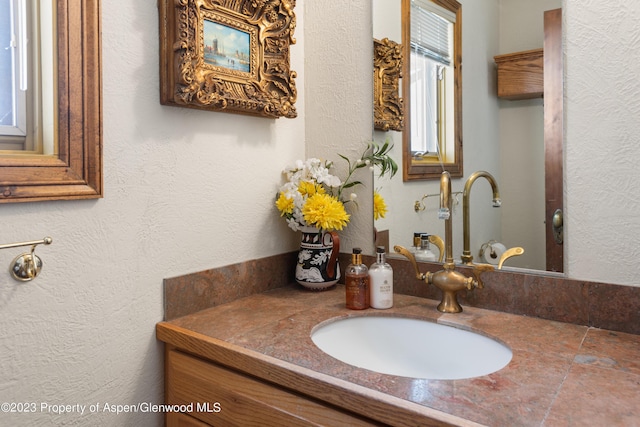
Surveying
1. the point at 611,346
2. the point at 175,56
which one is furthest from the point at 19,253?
the point at 611,346

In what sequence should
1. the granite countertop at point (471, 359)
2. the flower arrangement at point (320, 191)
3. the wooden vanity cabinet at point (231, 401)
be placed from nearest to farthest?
the granite countertop at point (471, 359)
the wooden vanity cabinet at point (231, 401)
the flower arrangement at point (320, 191)

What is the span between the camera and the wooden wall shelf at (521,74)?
3.46ft

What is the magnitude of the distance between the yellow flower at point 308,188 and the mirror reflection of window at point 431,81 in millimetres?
290

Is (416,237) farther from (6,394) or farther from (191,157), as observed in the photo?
(6,394)

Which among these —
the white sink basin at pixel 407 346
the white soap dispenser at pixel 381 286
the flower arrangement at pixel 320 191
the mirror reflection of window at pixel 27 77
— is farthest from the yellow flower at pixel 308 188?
the mirror reflection of window at pixel 27 77

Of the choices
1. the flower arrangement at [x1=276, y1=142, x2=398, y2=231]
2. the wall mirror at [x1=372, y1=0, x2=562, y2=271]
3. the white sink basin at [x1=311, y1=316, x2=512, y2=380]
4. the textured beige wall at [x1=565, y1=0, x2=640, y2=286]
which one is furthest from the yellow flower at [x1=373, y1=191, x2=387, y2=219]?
the textured beige wall at [x1=565, y1=0, x2=640, y2=286]

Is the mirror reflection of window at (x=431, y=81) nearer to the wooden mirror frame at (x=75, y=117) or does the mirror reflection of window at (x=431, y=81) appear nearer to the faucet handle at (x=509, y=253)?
the faucet handle at (x=509, y=253)

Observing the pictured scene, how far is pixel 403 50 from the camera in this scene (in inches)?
50.7

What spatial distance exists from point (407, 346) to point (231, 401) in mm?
433

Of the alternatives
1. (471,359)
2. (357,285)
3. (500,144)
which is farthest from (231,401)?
(500,144)

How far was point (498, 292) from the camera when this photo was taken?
1.12 metres

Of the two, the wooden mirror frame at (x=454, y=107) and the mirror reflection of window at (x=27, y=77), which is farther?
the wooden mirror frame at (x=454, y=107)

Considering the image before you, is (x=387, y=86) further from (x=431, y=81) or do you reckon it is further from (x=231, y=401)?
(x=231, y=401)

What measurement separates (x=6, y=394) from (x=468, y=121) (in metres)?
1.18
